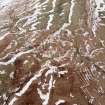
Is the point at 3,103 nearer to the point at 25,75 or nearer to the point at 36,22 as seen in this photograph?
the point at 25,75

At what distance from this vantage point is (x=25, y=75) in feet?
4.01

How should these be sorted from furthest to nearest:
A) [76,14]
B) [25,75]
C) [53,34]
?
[76,14] < [53,34] < [25,75]

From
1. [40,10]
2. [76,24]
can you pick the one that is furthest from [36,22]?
[76,24]

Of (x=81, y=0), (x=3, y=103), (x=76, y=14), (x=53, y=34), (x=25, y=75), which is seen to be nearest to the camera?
(x=3, y=103)

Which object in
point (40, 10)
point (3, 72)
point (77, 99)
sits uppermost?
point (40, 10)

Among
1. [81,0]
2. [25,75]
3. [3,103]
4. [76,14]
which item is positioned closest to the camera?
[3,103]

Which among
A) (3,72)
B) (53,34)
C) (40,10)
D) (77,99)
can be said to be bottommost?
(77,99)

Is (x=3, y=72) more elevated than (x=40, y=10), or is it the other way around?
(x=40, y=10)

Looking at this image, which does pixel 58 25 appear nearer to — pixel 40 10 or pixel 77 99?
pixel 40 10

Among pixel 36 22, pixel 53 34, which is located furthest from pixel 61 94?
pixel 36 22

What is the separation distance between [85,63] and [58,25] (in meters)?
0.30

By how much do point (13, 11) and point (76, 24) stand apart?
40 centimetres

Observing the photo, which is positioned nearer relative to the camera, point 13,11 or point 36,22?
point 36,22

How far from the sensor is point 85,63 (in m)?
1.28
